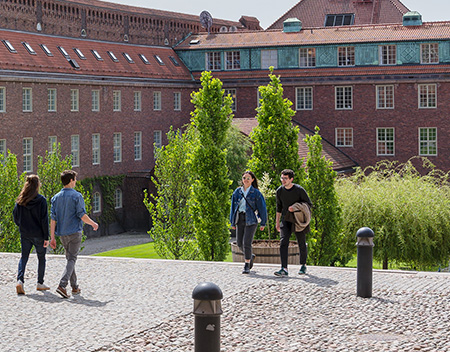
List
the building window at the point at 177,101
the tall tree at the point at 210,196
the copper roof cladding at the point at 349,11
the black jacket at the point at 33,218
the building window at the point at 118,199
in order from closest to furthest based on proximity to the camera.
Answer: the black jacket at the point at 33,218 → the tall tree at the point at 210,196 → the building window at the point at 118,199 → the building window at the point at 177,101 → the copper roof cladding at the point at 349,11

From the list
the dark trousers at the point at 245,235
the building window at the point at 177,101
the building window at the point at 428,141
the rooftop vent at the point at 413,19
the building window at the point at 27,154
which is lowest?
the dark trousers at the point at 245,235

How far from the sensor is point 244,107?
54.7m

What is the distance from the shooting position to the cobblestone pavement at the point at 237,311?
997cm

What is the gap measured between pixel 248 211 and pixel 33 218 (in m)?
3.61

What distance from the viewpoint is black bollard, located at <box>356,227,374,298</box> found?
12.6 metres

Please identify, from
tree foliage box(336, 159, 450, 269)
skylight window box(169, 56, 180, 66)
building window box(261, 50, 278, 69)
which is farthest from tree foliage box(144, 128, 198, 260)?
skylight window box(169, 56, 180, 66)

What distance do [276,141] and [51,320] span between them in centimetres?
1070

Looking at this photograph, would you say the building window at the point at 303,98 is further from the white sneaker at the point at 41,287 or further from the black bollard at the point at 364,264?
the white sneaker at the point at 41,287

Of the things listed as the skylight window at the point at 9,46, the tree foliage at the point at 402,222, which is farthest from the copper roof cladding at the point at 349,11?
the tree foliage at the point at 402,222

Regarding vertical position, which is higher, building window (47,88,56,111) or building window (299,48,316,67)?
building window (299,48,316,67)

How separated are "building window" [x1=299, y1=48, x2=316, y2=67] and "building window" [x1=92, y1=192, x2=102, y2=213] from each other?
1507cm

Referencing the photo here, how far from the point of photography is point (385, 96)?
52.0 metres

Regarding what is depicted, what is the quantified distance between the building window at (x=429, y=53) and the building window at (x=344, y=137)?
5.92 metres

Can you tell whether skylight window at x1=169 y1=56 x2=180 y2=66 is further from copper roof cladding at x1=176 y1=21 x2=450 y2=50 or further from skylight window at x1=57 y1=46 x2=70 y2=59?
skylight window at x1=57 y1=46 x2=70 y2=59
